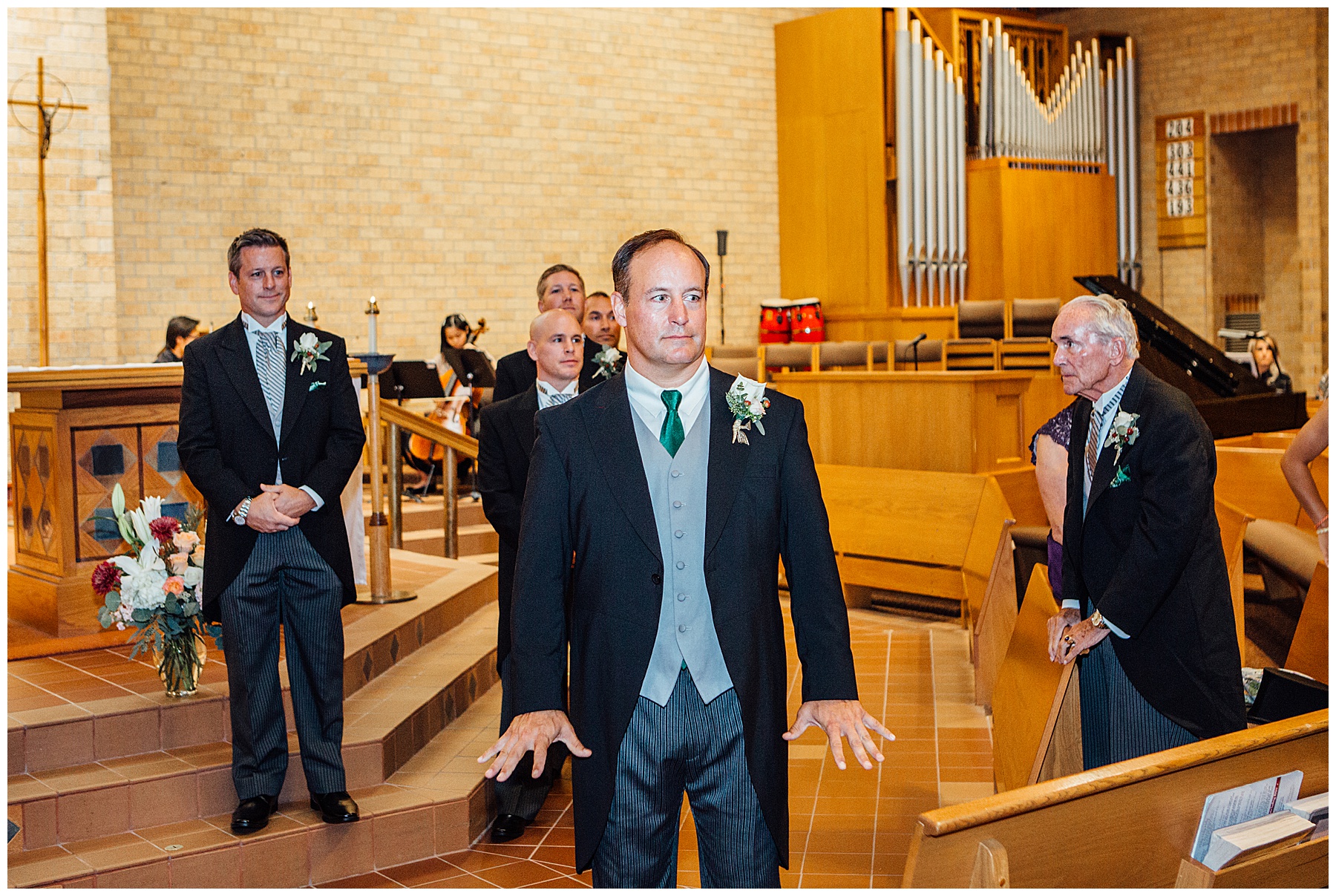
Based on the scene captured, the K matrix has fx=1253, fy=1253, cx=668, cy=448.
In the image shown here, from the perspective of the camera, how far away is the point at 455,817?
364 cm

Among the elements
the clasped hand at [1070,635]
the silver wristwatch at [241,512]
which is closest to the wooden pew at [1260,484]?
the clasped hand at [1070,635]

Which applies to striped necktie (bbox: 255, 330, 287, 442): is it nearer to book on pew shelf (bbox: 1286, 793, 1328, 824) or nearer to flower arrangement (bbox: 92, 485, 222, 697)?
flower arrangement (bbox: 92, 485, 222, 697)

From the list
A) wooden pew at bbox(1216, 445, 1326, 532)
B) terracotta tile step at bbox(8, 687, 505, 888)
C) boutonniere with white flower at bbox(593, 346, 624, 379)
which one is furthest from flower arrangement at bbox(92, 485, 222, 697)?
wooden pew at bbox(1216, 445, 1326, 532)

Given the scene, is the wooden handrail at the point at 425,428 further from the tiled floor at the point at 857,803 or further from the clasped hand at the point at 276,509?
the clasped hand at the point at 276,509

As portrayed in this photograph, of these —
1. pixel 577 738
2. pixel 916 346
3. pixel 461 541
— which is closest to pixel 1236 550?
pixel 577 738

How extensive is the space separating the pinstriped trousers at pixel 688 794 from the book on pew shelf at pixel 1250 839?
27.3 inches

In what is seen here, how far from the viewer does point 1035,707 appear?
10.3 feet

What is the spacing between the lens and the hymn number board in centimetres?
1301

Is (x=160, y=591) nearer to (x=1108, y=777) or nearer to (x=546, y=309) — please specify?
(x=546, y=309)

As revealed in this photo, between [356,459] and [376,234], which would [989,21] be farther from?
[356,459]

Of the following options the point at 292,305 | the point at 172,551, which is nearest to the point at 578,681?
the point at 172,551

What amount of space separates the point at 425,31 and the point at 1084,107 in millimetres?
6664

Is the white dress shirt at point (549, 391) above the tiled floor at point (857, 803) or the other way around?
above

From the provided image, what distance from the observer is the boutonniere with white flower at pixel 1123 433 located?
2.77 meters
